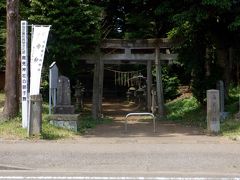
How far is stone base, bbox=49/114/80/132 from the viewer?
14008 millimetres

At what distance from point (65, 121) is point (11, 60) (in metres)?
2.54

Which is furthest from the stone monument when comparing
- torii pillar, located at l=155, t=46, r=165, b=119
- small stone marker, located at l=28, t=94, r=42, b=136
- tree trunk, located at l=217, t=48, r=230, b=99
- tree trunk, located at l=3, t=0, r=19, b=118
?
tree trunk, located at l=217, t=48, r=230, b=99

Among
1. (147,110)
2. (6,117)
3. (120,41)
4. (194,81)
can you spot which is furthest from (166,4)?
(147,110)

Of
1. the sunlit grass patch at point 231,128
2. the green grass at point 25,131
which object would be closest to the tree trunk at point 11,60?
the green grass at point 25,131

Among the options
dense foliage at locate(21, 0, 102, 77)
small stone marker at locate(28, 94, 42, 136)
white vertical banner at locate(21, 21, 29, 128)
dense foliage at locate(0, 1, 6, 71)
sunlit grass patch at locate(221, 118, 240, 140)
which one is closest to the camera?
small stone marker at locate(28, 94, 42, 136)

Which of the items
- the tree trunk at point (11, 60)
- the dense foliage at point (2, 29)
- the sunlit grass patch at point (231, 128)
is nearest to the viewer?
the sunlit grass patch at point (231, 128)

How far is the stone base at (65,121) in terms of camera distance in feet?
A: 46.0

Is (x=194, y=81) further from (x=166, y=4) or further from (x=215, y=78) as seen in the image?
(x=166, y=4)

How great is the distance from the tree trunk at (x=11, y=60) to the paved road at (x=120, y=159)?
10.6ft

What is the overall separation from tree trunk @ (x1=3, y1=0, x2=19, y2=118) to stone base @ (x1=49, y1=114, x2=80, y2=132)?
1.49 metres

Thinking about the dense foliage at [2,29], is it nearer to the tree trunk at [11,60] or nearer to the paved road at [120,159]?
the tree trunk at [11,60]

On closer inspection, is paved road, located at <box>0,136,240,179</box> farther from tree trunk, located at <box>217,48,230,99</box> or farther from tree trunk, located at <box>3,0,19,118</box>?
tree trunk, located at <box>217,48,230,99</box>

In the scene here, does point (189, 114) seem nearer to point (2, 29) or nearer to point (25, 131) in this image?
point (2, 29)

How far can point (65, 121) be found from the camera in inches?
554
